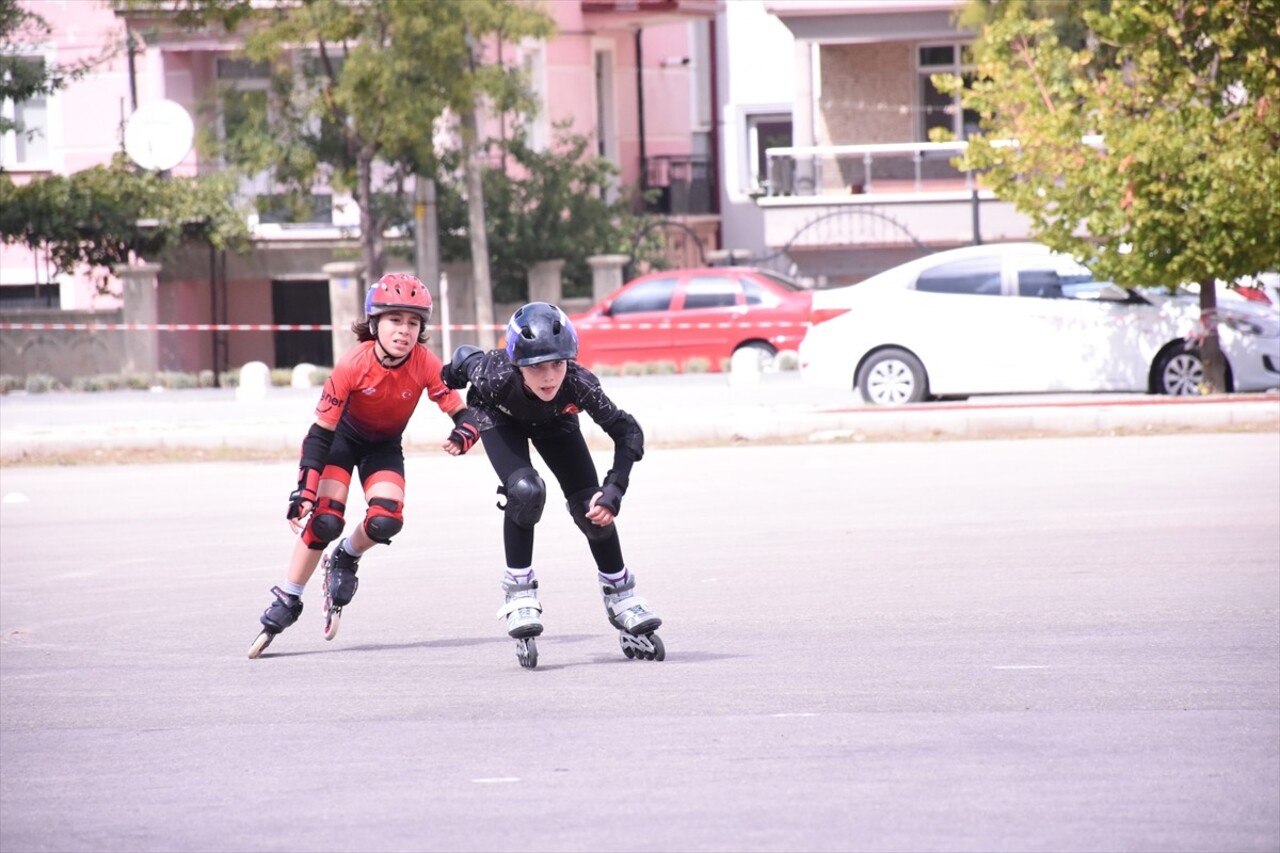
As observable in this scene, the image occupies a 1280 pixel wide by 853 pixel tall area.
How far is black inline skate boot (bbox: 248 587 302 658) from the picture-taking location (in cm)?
887

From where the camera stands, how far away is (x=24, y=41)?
35.1m

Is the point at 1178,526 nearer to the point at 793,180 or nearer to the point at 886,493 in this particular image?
the point at 886,493

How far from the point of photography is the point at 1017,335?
20.3m

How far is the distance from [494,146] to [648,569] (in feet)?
84.1

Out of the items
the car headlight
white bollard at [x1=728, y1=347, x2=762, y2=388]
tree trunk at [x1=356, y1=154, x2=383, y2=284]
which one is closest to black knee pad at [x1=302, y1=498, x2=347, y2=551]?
the car headlight

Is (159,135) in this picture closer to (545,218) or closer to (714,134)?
(545,218)

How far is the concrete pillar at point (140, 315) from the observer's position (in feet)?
105

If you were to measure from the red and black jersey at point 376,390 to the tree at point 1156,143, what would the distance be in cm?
1199

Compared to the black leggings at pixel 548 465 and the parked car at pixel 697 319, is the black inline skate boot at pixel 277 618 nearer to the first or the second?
the black leggings at pixel 548 465

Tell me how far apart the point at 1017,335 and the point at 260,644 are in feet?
41.6

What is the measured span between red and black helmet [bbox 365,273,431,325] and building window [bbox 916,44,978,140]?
28541 millimetres

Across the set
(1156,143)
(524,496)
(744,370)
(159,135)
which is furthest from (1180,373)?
(159,135)

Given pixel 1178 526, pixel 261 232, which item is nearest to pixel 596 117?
pixel 261 232

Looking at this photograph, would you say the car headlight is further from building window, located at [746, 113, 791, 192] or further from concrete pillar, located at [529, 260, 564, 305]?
building window, located at [746, 113, 791, 192]
